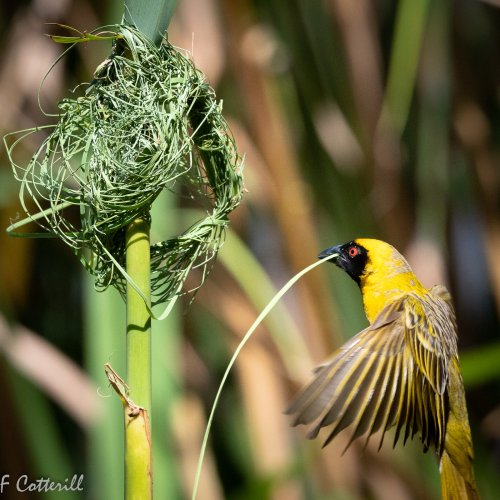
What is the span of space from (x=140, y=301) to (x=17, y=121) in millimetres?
1704

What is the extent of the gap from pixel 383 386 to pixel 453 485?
0.61 meters

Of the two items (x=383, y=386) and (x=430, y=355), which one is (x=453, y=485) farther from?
(x=383, y=386)

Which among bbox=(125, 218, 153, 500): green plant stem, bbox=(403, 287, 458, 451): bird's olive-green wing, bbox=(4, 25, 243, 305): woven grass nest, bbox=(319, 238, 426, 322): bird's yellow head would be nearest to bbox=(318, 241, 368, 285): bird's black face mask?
bbox=(319, 238, 426, 322): bird's yellow head

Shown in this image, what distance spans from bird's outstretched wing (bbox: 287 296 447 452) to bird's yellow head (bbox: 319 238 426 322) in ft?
0.40

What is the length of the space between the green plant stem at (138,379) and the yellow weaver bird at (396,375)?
0.24 metres

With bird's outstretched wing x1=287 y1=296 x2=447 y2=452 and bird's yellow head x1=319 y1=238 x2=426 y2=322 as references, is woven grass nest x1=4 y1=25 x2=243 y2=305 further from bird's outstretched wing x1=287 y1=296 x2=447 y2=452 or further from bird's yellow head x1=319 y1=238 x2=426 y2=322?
bird's yellow head x1=319 y1=238 x2=426 y2=322

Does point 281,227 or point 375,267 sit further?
point 281,227

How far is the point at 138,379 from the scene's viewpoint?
907 mm

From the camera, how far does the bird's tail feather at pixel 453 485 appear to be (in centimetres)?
181

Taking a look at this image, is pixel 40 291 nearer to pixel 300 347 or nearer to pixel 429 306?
pixel 300 347

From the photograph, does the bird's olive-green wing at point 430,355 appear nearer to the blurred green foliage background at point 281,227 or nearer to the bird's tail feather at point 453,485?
the bird's tail feather at point 453,485

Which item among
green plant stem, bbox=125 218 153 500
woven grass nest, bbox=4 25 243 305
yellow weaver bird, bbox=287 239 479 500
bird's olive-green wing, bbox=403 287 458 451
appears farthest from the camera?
bird's olive-green wing, bbox=403 287 458 451

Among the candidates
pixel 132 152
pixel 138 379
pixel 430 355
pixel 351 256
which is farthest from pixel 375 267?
pixel 138 379

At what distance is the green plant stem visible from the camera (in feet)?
2.93
